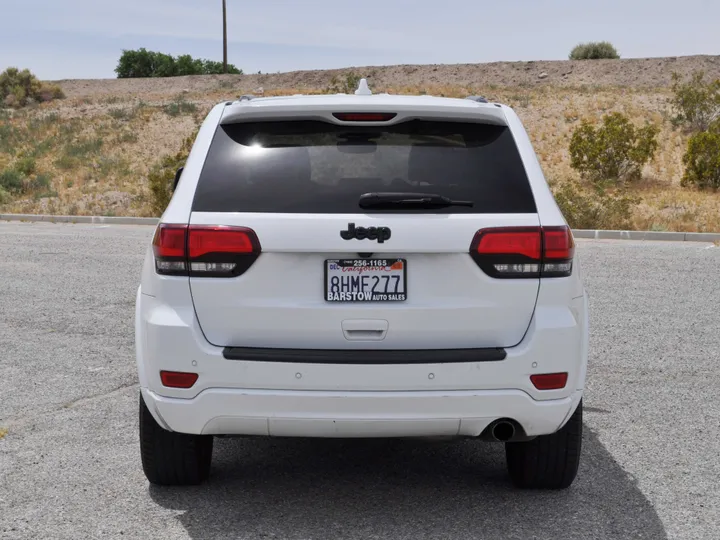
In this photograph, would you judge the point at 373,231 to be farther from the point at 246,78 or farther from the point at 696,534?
the point at 246,78

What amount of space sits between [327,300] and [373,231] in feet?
1.07

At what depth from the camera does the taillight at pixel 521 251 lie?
3703mm

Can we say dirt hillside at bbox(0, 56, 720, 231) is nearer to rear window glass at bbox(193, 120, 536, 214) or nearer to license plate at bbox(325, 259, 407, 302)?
rear window glass at bbox(193, 120, 536, 214)

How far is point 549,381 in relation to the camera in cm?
377

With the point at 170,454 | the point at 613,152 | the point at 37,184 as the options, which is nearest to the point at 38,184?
the point at 37,184

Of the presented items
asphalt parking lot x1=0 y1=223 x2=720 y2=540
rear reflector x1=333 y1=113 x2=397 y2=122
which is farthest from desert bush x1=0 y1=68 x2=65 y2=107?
rear reflector x1=333 y1=113 x2=397 y2=122

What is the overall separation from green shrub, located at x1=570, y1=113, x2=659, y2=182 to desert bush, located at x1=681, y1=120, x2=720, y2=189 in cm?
193

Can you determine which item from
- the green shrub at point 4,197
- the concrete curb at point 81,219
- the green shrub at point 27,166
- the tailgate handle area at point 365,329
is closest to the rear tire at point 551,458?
the tailgate handle area at point 365,329

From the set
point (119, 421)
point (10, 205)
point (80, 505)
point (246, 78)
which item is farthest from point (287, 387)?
point (246, 78)

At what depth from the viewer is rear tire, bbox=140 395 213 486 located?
418 cm

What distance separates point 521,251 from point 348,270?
0.69 metres

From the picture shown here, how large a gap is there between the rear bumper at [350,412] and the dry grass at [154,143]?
684 inches

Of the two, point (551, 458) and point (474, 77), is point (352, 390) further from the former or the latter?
point (474, 77)

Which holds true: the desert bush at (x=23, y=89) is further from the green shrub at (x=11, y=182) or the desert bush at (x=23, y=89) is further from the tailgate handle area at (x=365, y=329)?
the tailgate handle area at (x=365, y=329)
